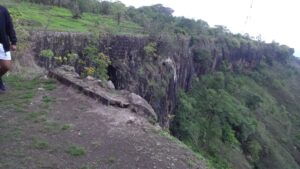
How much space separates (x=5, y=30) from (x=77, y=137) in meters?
2.30

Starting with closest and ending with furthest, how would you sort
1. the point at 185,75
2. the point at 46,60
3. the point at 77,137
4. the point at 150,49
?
the point at 77,137 → the point at 46,60 → the point at 150,49 → the point at 185,75

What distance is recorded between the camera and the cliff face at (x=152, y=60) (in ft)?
55.0

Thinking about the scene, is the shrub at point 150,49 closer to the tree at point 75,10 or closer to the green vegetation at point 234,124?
the tree at point 75,10

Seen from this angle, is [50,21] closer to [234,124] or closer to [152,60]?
[152,60]

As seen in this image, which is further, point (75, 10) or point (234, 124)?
point (234, 124)

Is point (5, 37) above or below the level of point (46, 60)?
above

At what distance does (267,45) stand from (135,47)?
5547cm

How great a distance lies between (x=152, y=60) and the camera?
25625 mm

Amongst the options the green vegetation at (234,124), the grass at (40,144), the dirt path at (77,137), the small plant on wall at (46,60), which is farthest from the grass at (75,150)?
the green vegetation at (234,124)

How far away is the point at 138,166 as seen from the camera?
216 inches

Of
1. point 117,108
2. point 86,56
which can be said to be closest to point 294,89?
point 86,56

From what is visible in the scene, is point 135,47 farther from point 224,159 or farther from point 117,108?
point 117,108

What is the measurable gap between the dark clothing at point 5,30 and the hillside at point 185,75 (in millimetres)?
5376

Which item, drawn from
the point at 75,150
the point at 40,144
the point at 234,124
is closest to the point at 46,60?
the point at 40,144
